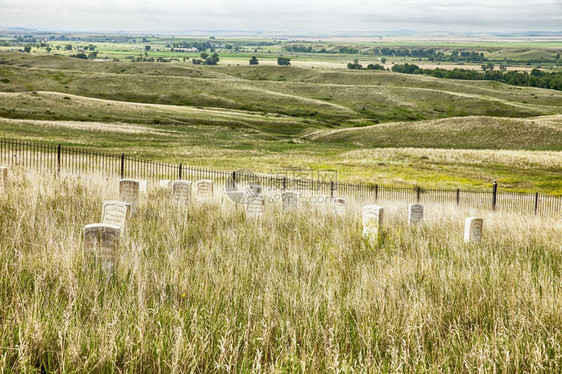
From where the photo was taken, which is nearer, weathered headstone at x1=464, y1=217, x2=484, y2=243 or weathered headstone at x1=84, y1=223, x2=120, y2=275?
weathered headstone at x1=84, y1=223, x2=120, y2=275

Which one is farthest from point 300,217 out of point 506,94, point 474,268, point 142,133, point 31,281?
point 506,94

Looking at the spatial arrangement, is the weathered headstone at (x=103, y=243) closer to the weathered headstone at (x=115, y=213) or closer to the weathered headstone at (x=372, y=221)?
the weathered headstone at (x=115, y=213)

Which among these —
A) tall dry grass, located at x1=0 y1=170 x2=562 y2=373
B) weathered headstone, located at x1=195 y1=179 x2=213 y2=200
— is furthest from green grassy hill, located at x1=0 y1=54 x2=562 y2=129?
tall dry grass, located at x1=0 y1=170 x2=562 y2=373

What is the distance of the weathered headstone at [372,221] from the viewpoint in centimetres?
980

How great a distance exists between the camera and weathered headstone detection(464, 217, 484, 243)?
1071cm

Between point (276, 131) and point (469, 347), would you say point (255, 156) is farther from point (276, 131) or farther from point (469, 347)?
point (469, 347)

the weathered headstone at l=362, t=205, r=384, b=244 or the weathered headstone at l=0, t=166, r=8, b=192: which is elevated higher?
the weathered headstone at l=0, t=166, r=8, b=192

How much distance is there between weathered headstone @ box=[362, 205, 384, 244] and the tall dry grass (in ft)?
3.88

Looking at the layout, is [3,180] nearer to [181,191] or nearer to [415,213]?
[181,191]

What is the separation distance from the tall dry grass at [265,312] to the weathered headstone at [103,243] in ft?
0.55

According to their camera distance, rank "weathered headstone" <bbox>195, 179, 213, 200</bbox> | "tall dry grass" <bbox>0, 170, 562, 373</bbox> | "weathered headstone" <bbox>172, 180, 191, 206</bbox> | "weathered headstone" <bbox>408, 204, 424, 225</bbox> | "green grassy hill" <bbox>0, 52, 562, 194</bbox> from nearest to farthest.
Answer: "tall dry grass" <bbox>0, 170, 562, 373</bbox> < "weathered headstone" <bbox>408, 204, 424, 225</bbox> < "weathered headstone" <bbox>172, 180, 191, 206</bbox> < "weathered headstone" <bbox>195, 179, 213, 200</bbox> < "green grassy hill" <bbox>0, 52, 562, 194</bbox>

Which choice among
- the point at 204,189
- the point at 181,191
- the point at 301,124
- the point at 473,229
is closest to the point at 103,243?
the point at 473,229

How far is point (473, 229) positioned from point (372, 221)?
6.93ft

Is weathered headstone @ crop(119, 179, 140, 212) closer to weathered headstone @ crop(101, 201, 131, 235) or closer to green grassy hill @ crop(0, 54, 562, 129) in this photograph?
weathered headstone @ crop(101, 201, 131, 235)
